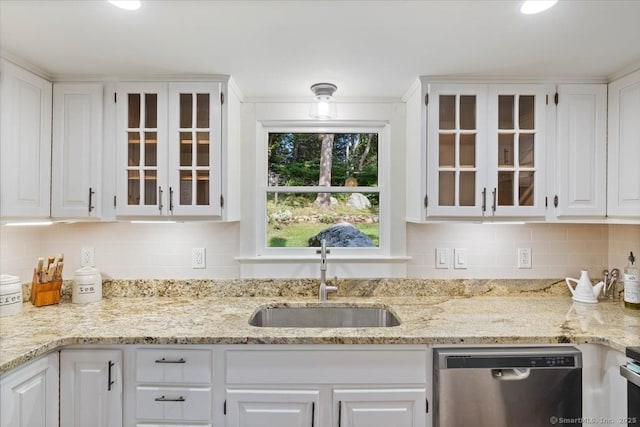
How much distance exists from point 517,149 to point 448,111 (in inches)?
17.4

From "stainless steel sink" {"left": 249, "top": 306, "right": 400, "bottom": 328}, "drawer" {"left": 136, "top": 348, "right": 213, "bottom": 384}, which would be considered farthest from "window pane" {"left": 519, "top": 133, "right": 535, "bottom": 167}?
"drawer" {"left": 136, "top": 348, "right": 213, "bottom": 384}

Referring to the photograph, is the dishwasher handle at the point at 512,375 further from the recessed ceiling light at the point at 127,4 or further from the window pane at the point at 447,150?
the recessed ceiling light at the point at 127,4

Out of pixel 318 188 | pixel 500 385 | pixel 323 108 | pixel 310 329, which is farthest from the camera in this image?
pixel 318 188

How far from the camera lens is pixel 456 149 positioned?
2049mm

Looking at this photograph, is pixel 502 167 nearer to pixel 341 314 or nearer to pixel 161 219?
pixel 341 314

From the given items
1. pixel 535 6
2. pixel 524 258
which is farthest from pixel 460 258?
pixel 535 6

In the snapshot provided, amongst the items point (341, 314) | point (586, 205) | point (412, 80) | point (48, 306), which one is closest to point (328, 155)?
point (412, 80)

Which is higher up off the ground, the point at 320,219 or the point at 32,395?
the point at 320,219

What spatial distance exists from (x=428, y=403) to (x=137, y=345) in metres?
1.32

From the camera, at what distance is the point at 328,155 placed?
8.14 ft

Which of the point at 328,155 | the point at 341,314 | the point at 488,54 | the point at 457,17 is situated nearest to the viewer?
the point at 457,17

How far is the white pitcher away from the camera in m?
2.16

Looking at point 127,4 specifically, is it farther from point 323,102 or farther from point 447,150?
point 447,150

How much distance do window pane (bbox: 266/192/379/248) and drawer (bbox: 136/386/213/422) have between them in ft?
3.52
